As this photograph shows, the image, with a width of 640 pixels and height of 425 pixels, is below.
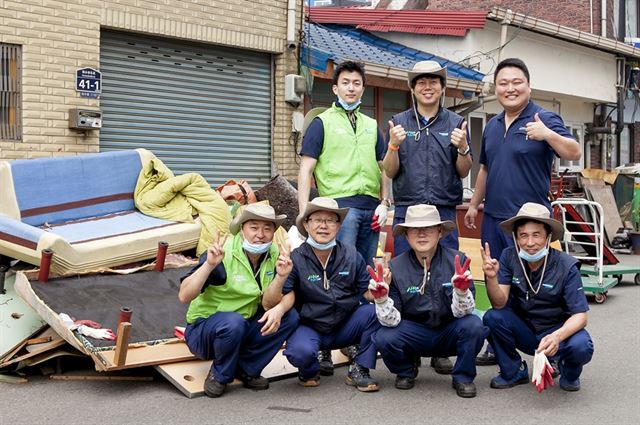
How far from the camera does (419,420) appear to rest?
4.65 meters

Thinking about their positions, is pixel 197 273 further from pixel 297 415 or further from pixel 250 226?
pixel 297 415

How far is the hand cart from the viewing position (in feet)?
30.5

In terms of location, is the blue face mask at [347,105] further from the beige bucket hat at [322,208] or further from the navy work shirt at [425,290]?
the navy work shirt at [425,290]

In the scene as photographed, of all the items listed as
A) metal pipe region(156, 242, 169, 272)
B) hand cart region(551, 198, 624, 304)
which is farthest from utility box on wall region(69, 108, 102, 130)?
hand cart region(551, 198, 624, 304)

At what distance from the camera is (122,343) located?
5.03m

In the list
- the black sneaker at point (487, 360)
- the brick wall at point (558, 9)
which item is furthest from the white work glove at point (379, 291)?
the brick wall at point (558, 9)

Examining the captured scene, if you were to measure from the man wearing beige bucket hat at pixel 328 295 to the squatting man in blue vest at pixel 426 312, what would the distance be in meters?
0.20

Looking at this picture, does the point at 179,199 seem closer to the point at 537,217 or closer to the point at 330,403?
the point at 330,403

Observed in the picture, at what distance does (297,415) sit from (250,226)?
4.11ft

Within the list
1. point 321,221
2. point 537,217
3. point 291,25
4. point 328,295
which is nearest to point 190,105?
point 291,25

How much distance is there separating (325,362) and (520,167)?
1964mm

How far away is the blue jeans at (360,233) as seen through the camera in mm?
5770

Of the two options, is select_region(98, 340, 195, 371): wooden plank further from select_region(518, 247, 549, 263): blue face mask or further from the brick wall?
the brick wall

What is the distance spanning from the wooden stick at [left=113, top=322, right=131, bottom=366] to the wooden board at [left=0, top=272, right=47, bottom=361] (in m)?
0.97
